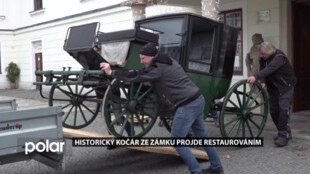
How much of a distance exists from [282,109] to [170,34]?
2.13 meters

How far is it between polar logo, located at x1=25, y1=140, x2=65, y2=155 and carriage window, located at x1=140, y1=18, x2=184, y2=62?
2.01 metres

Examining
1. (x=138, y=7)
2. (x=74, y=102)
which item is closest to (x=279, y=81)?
(x=74, y=102)

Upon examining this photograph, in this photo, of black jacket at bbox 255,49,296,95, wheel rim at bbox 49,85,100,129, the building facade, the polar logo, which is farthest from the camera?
the building facade

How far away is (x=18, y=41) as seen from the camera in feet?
67.8

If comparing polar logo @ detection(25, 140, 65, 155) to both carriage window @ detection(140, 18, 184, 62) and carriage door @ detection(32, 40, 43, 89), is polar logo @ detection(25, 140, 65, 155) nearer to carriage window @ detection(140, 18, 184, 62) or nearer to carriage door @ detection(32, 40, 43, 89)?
carriage window @ detection(140, 18, 184, 62)

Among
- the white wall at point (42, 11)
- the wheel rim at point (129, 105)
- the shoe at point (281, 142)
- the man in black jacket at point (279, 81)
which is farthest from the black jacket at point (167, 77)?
the white wall at point (42, 11)

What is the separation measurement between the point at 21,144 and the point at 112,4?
1052cm

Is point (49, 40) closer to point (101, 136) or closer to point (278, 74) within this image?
point (278, 74)

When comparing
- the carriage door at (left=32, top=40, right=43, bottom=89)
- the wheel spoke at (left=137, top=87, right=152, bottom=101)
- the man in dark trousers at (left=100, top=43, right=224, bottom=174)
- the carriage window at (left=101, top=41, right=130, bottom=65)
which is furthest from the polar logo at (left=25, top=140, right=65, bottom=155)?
the carriage door at (left=32, top=40, right=43, bottom=89)

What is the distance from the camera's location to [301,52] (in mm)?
9133

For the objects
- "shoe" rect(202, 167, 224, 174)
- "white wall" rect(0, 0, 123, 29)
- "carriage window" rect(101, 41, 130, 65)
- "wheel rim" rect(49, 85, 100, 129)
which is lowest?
"shoe" rect(202, 167, 224, 174)

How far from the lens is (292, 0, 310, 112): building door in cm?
893

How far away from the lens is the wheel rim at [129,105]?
4465 millimetres

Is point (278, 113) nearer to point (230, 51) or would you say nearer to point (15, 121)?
point (230, 51)
